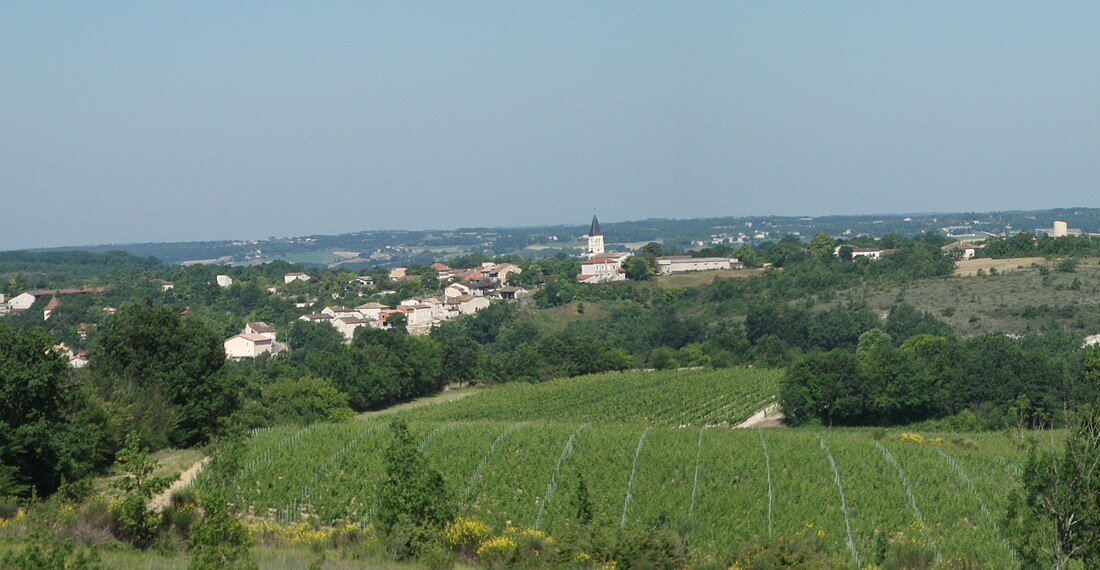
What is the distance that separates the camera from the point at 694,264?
427ft

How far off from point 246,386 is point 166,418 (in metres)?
16.6

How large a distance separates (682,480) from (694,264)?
10511 cm

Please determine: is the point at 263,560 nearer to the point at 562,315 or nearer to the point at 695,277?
the point at 562,315

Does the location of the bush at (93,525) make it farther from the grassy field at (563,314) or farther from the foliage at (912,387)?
the grassy field at (563,314)

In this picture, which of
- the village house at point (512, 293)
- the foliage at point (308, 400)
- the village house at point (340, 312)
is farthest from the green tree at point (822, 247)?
the foliage at point (308, 400)

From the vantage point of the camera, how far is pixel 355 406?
175 feet

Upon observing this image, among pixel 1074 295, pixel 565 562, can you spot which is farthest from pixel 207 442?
pixel 1074 295

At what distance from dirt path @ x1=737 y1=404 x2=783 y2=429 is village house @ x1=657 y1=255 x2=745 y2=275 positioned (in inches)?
3110

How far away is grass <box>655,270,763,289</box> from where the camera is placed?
11038cm

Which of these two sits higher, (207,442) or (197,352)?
(197,352)

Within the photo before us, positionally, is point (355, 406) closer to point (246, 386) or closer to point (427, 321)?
point (246, 386)

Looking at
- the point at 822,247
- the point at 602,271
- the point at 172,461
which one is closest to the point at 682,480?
the point at 172,461

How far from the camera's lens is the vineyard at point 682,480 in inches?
874

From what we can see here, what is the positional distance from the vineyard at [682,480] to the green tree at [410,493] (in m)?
2.84
